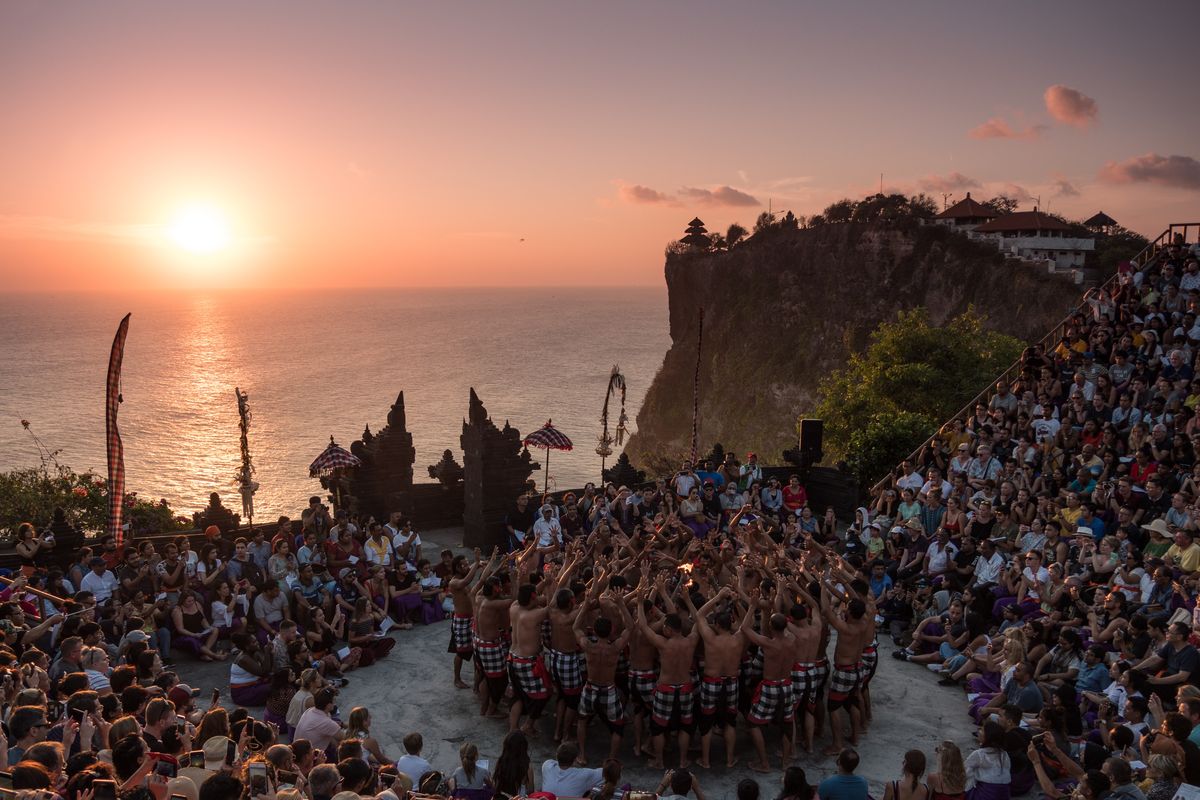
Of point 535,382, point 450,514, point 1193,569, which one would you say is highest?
point 1193,569

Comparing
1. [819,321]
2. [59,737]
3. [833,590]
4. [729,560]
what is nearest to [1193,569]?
[833,590]

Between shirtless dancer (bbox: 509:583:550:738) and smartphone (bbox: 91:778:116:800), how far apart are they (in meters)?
4.96

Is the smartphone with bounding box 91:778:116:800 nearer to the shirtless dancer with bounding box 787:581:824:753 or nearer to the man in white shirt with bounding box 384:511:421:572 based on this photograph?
the shirtless dancer with bounding box 787:581:824:753

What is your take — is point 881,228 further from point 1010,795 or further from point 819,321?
point 1010,795

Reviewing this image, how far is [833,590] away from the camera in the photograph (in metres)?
11.5

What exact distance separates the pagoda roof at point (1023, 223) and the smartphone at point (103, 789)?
68187mm

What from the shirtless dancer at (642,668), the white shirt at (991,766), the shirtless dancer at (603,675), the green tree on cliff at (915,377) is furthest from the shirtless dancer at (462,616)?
the green tree on cliff at (915,377)

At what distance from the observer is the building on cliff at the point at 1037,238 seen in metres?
60.3

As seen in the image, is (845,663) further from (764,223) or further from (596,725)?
(764,223)

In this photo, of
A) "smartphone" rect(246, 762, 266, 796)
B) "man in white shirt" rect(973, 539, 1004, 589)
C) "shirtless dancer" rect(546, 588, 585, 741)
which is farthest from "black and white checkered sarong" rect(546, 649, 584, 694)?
"man in white shirt" rect(973, 539, 1004, 589)

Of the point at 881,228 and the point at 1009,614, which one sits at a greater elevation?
the point at 881,228

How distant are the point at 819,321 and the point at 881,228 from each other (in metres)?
8.91

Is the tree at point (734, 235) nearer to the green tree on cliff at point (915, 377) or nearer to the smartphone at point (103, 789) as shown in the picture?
the green tree on cliff at point (915, 377)

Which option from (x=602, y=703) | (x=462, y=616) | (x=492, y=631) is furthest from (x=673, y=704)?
(x=462, y=616)
